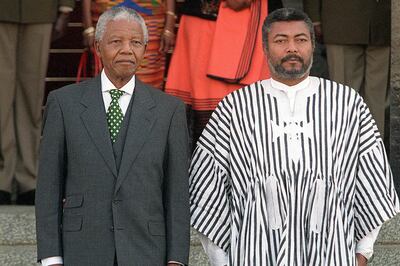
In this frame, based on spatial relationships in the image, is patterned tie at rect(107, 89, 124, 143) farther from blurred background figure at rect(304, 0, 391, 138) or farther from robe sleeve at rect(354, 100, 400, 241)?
blurred background figure at rect(304, 0, 391, 138)

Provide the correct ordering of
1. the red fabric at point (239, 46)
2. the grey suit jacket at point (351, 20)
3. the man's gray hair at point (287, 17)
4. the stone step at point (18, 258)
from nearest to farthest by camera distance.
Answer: the man's gray hair at point (287, 17) → the stone step at point (18, 258) → the red fabric at point (239, 46) → the grey suit jacket at point (351, 20)

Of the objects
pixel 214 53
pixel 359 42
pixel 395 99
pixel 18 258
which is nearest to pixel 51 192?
pixel 18 258

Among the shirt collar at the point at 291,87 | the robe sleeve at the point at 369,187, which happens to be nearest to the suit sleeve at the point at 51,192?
the shirt collar at the point at 291,87

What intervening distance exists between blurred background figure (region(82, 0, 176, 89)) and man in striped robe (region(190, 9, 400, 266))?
226 centimetres

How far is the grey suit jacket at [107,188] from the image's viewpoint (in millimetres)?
5316

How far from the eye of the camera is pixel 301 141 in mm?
5434

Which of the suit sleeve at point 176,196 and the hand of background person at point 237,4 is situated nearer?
the suit sleeve at point 176,196

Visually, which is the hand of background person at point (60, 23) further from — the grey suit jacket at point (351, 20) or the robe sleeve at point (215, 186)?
the robe sleeve at point (215, 186)

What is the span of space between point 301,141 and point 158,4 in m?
2.68

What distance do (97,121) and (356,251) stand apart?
1228mm

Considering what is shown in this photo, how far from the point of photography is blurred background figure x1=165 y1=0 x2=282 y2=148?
302 inches

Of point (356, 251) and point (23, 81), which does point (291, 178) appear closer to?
point (356, 251)

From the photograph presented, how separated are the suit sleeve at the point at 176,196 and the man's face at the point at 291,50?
0.50 meters

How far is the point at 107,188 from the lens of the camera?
5.31m
